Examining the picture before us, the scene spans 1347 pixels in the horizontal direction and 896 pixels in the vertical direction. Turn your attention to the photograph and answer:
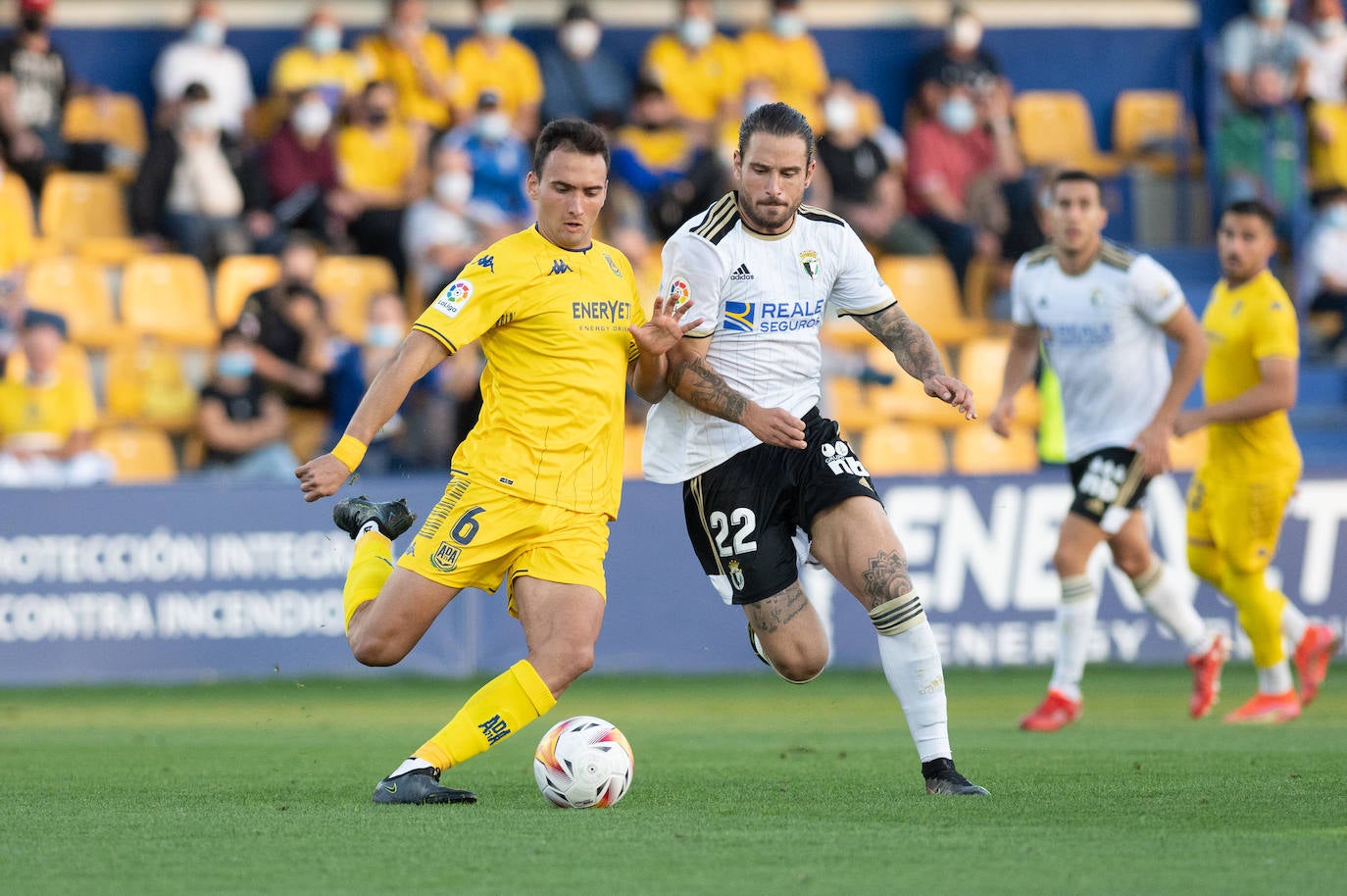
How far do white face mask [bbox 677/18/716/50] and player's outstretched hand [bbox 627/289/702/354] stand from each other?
10.9 metres

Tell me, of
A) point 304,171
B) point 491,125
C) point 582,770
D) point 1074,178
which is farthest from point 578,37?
point 582,770

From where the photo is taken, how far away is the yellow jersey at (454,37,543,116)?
1647 centimetres

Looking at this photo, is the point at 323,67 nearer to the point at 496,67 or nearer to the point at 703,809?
the point at 496,67

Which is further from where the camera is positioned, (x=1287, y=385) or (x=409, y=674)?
(x=409, y=674)

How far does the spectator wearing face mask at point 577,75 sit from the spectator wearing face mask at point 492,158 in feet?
3.24

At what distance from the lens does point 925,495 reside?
12.8 m

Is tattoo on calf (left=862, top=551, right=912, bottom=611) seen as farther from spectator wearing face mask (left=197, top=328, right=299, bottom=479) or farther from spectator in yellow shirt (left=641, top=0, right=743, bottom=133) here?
spectator in yellow shirt (left=641, top=0, right=743, bottom=133)

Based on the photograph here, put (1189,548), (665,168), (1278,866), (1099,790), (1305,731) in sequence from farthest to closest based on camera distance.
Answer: (665,168) → (1189,548) → (1305,731) → (1099,790) → (1278,866)

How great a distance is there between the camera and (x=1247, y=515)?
9.86m

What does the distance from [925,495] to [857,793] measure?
630 cm

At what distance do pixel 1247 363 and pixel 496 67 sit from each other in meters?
8.64

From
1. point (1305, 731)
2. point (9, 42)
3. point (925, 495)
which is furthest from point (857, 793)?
point (9, 42)

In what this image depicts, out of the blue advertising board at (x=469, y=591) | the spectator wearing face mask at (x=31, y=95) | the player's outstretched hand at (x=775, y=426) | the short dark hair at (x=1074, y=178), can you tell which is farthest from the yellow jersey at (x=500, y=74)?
the player's outstretched hand at (x=775, y=426)

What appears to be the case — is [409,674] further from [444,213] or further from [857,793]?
[857,793]
